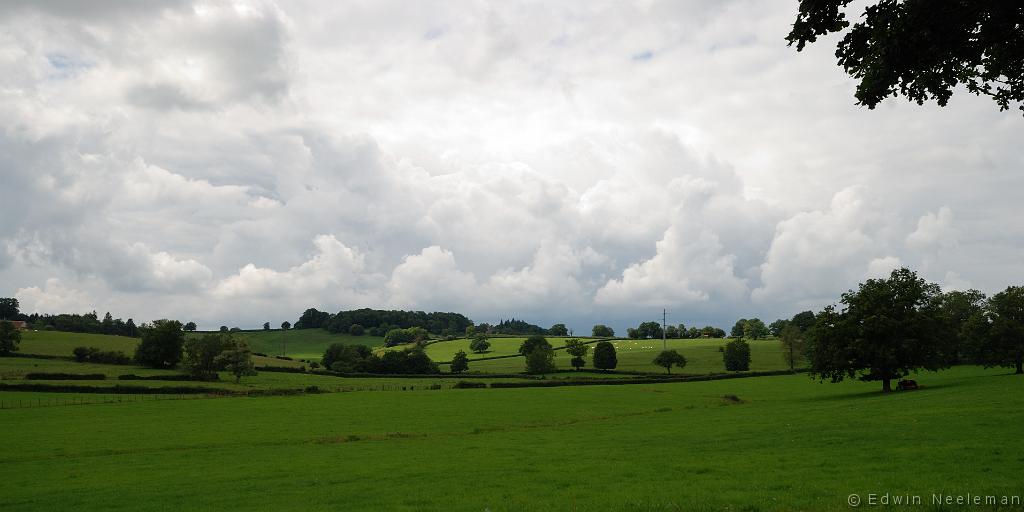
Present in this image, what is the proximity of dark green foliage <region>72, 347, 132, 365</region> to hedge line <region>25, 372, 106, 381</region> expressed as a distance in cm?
2967

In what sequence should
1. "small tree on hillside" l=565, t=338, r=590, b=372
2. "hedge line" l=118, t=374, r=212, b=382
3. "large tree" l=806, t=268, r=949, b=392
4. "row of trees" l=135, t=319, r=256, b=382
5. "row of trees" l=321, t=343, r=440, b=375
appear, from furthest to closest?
"small tree on hillside" l=565, t=338, r=590, b=372 → "row of trees" l=321, t=343, r=440, b=375 → "row of trees" l=135, t=319, r=256, b=382 → "hedge line" l=118, t=374, r=212, b=382 → "large tree" l=806, t=268, r=949, b=392

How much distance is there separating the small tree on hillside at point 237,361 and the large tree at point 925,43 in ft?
416

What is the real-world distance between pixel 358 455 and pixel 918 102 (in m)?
34.5

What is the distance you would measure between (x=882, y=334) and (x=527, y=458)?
48.4 meters

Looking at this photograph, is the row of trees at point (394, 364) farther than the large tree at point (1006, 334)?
Yes

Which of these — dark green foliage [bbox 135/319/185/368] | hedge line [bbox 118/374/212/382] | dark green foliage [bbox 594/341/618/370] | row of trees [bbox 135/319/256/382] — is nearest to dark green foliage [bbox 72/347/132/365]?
dark green foliage [bbox 135/319/185/368]

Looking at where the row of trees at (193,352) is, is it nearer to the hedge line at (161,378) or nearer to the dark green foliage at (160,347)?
the dark green foliage at (160,347)

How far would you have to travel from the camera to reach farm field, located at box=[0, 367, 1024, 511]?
21469mm

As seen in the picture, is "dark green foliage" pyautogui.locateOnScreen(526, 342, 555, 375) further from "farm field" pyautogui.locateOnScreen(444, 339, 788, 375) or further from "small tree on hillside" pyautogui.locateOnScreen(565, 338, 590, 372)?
"farm field" pyautogui.locateOnScreen(444, 339, 788, 375)

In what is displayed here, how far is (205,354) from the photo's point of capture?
13088 centimetres

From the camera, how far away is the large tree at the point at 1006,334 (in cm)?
7862

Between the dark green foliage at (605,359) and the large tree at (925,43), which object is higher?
the large tree at (925,43)

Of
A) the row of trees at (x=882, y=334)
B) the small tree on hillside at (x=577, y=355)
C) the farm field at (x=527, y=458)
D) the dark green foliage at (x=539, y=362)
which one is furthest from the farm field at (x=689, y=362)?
the farm field at (x=527, y=458)

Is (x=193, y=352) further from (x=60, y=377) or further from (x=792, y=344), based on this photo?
(x=792, y=344)
